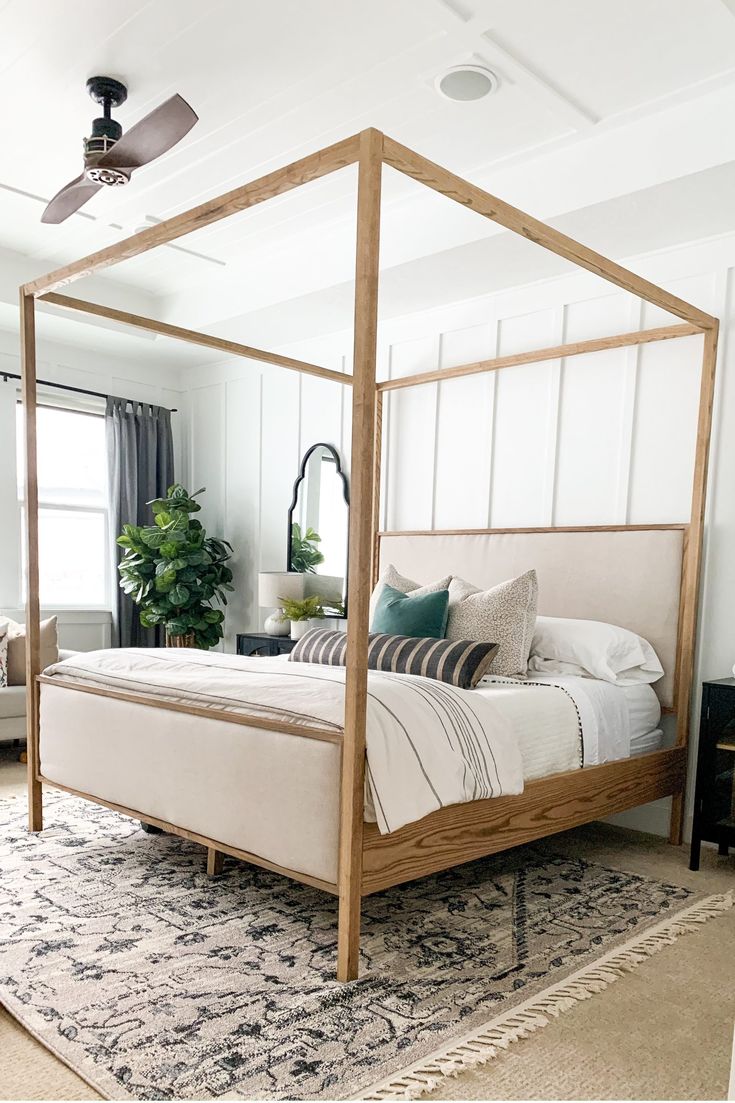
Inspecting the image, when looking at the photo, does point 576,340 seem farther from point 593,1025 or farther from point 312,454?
point 593,1025

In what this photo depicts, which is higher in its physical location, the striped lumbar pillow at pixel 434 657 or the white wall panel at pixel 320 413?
the white wall panel at pixel 320 413

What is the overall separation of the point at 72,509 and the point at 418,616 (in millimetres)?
3329

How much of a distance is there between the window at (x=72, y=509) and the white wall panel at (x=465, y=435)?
2651mm

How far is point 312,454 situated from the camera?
5.43 metres

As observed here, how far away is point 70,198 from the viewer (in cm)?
309

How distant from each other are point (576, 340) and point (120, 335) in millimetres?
2949

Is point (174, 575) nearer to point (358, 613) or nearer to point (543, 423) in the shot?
point (543, 423)

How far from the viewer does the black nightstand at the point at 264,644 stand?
16.0 ft

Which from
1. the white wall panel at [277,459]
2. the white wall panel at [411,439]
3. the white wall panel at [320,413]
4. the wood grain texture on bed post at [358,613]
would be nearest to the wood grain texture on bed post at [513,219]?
the wood grain texture on bed post at [358,613]

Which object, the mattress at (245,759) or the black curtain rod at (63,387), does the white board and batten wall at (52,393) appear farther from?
the mattress at (245,759)

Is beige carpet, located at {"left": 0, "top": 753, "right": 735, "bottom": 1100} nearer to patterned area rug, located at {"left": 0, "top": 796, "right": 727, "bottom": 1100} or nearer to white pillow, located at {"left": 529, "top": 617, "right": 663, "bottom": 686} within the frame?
patterned area rug, located at {"left": 0, "top": 796, "right": 727, "bottom": 1100}

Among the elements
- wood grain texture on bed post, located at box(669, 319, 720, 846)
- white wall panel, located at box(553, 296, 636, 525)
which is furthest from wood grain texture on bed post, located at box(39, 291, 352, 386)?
wood grain texture on bed post, located at box(669, 319, 720, 846)

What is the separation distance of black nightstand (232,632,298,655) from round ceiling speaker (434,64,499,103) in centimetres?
285

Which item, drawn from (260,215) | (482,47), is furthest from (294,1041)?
(260,215)
